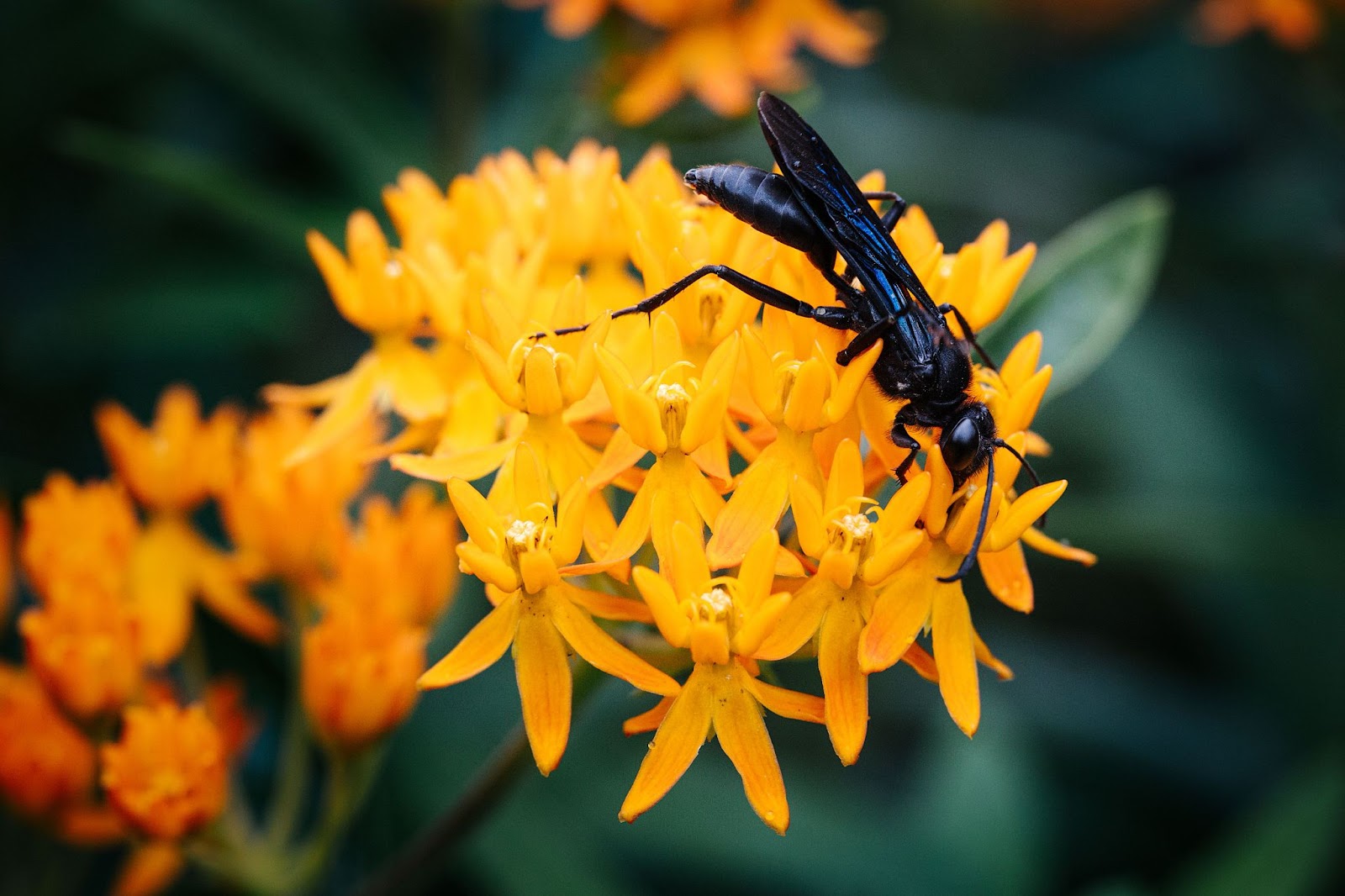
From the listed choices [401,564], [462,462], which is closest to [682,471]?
[462,462]

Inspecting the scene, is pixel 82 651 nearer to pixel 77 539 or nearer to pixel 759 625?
pixel 77 539

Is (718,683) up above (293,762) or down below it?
above

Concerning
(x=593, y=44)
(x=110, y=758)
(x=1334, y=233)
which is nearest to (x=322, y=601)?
(x=110, y=758)

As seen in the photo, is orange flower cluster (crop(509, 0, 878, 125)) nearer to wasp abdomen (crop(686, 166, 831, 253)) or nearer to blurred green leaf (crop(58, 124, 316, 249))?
blurred green leaf (crop(58, 124, 316, 249))

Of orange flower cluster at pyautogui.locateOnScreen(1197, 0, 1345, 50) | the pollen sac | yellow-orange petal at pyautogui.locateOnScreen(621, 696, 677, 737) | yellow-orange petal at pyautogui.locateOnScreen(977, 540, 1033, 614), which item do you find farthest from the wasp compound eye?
orange flower cluster at pyautogui.locateOnScreen(1197, 0, 1345, 50)

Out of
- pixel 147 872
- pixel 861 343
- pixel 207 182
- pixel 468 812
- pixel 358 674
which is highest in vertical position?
pixel 861 343

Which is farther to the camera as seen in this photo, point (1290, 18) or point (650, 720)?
point (1290, 18)

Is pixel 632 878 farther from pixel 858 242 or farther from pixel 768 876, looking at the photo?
pixel 858 242
